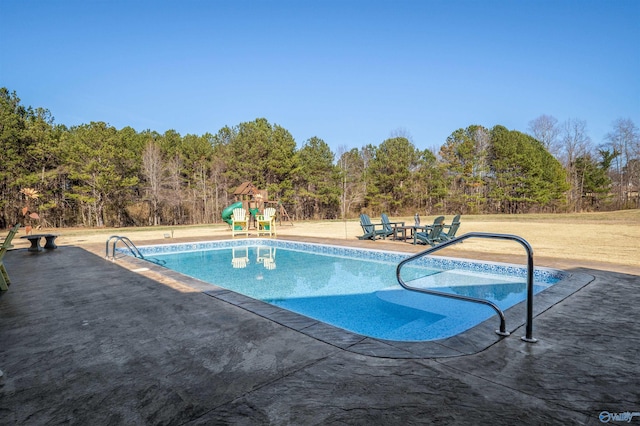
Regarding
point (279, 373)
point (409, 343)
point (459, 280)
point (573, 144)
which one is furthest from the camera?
point (573, 144)

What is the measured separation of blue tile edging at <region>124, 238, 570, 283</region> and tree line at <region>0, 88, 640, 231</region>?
14329 millimetres

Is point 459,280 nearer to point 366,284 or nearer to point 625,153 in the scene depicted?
point 366,284

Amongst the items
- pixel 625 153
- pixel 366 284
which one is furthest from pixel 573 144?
pixel 366 284

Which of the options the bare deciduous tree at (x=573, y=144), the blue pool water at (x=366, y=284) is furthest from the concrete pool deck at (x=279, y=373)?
the bare deciduous tree at (x=573, y=144)

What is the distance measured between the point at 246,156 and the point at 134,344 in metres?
25.9

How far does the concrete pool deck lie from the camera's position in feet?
5.64

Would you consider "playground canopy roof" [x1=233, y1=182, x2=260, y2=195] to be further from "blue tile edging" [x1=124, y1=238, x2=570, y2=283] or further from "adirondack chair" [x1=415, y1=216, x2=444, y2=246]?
"adirondack chair" [x1=415, y1=216, x2=444, y2=246]

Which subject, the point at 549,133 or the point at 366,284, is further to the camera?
the point at 549,133

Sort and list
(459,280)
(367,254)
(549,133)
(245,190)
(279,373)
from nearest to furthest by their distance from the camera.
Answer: (279,373) → (459,280) → (367,254) → (245,190) → (549,133)

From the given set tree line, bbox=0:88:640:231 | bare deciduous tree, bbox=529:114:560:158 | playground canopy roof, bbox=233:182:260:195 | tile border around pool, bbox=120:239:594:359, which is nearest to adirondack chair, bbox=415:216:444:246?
tile border around pool, bbox=120:239:594:359

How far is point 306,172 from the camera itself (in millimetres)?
29781

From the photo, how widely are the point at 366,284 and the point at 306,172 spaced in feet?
79.3

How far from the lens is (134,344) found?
105 inches

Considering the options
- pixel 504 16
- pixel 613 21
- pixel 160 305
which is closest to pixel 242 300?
pixel 160 305
